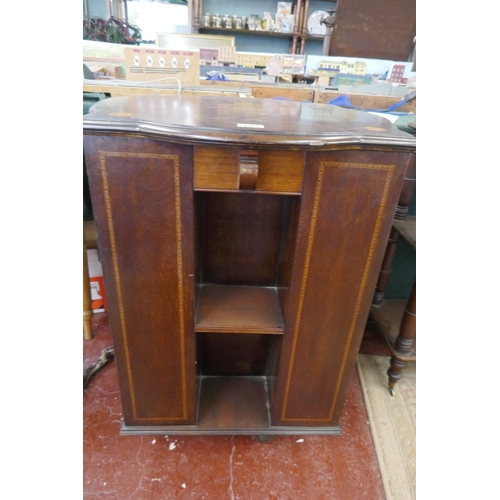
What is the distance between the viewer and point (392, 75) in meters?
2.40

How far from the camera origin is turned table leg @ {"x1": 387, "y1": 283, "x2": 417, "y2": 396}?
1.23 metres

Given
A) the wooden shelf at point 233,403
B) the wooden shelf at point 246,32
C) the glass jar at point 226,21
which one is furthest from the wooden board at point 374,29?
the wooden shelf at point 233,403

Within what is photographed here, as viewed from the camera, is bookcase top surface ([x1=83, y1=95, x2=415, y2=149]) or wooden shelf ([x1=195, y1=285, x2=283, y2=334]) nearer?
bookcase top surface ([x1=83, y1=95, x2=415, y2=149])

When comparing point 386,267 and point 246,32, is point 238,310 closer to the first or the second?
point 386,267

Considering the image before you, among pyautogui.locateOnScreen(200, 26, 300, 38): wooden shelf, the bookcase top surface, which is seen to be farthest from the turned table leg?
pyautogui.locateOnScreen(200, 26, 300, 38): wooden shelf

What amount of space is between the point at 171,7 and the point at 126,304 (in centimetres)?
533

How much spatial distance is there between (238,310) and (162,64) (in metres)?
1.32

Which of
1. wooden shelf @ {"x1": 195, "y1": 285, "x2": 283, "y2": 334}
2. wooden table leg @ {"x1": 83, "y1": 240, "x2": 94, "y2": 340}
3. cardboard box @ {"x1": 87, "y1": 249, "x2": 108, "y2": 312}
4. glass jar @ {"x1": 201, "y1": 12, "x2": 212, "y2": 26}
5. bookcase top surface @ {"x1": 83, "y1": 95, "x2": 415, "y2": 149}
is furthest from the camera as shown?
glass jar @ {"x1": 201, "y1": 12, "x2": 212, "y2": 26}

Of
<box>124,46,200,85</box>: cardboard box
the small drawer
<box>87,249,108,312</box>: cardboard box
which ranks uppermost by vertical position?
<box>124,46,200,85</box>: cardboard box

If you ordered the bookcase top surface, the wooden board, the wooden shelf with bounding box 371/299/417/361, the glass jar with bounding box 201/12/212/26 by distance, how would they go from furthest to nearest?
the glass jar with bounding box 201/12/212/26, the wooden board, the wooden shelf with bounding box 371/299/417/361, the bookcase top surface

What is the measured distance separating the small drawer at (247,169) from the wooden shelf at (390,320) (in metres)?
0.88

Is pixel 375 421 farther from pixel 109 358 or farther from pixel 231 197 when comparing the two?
pixel 109 358

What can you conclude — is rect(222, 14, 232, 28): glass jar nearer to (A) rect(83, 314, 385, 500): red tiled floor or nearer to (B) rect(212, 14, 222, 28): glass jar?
(B) rect(212, 14, 222, 28): glass jar

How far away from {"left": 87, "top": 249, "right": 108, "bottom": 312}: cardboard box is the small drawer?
102cm
